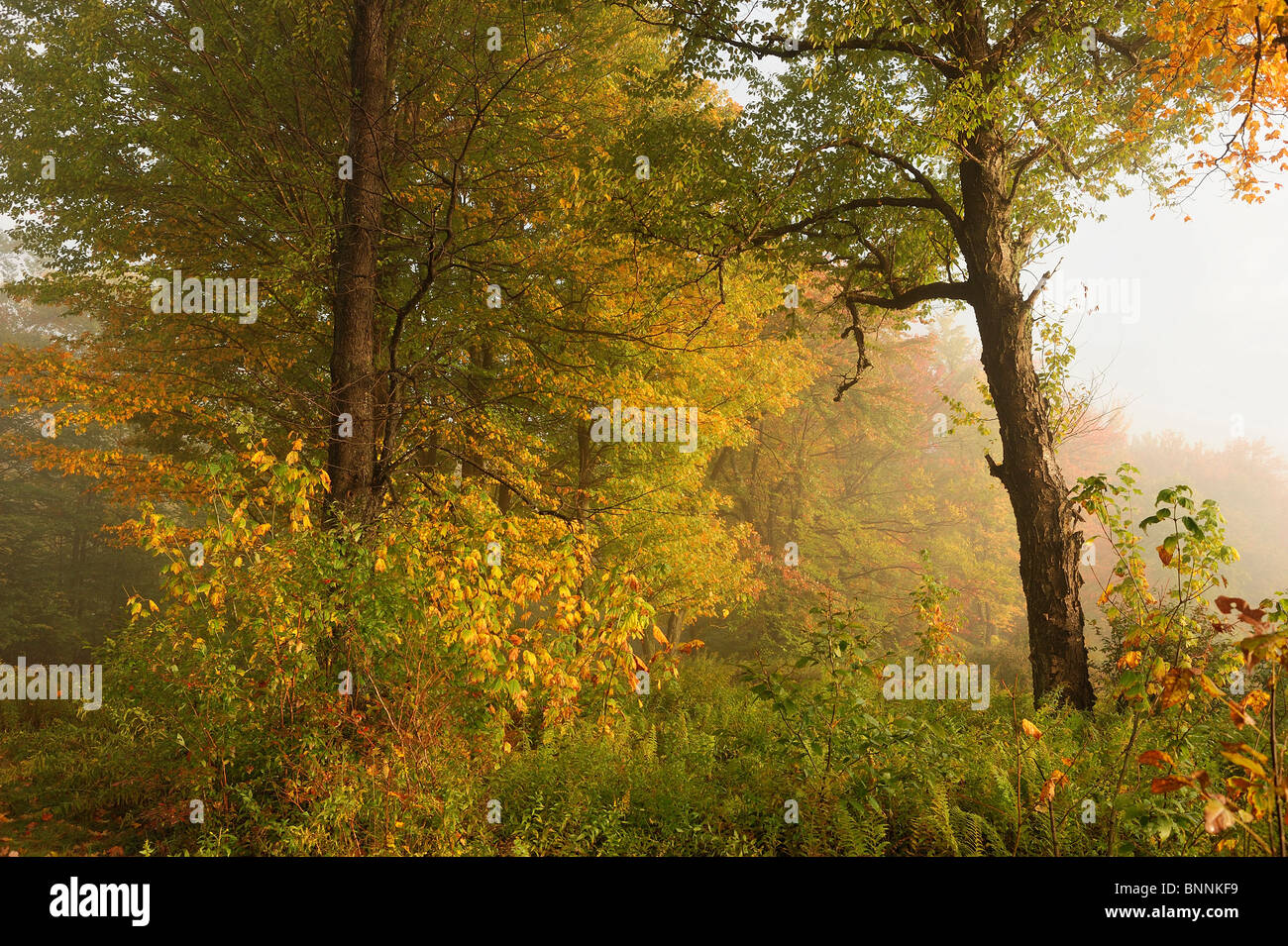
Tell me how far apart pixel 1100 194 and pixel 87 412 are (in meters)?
17.8

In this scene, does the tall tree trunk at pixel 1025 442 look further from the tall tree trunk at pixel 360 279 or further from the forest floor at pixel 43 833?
the forest floor at pixel 43 833

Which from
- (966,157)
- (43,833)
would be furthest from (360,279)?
(966,157)

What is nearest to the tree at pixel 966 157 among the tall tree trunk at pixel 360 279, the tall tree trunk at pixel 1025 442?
the tall tree trunk at pixel 1025 442

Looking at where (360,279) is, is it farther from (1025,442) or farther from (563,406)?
(1025,442)

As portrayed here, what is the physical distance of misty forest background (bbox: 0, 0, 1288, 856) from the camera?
512 centimetres

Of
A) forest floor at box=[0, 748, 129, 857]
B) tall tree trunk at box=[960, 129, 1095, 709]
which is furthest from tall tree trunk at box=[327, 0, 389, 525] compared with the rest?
tall tree trunk at box=[960, 129, 1095, 709]

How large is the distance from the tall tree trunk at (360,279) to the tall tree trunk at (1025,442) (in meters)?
7.48

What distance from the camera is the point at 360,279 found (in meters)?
7.79

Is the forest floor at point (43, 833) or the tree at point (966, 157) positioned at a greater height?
the tree at point (966, 157)

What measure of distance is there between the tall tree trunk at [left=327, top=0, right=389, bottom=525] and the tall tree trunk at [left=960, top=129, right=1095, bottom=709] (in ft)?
24.5

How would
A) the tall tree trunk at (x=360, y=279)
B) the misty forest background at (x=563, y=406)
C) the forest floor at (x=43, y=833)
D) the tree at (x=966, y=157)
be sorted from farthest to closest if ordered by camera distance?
the tree at (x=966, y=157), the tall tree trunk at (x=360, y=279), the forest floor at (x=43, y=833), the misty forest background at (x=563, y=406)

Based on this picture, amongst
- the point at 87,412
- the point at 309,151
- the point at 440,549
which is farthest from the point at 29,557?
the point at 440,549

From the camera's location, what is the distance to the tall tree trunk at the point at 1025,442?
8.65m

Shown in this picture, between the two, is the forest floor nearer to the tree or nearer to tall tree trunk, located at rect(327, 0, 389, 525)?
tall tree trunk, located at rect(327, 0, 389, 525)
